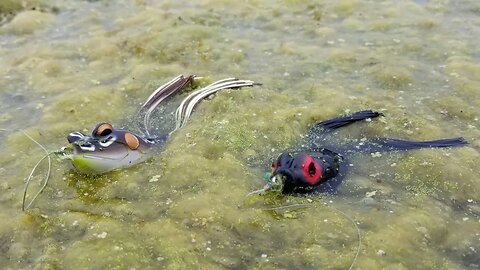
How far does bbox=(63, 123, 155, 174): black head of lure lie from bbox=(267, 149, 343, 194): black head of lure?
1811 mm

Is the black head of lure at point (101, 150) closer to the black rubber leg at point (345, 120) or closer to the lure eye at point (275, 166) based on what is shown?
the lure eye at point (275, 166)

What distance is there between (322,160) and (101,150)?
104 inches

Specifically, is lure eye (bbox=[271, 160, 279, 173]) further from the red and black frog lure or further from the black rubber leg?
the black rubber leg

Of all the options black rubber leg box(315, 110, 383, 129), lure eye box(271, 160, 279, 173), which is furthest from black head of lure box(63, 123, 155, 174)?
black rubber leg box(315, 110, 383, 129)

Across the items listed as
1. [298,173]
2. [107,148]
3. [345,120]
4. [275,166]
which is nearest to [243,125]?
[275,166]

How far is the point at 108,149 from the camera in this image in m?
6.18

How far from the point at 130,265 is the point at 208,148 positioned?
215cm

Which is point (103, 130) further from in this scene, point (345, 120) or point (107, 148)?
point (345, 120)

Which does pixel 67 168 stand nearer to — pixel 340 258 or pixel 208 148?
pixel 208 148

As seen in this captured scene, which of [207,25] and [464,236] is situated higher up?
[207,25]

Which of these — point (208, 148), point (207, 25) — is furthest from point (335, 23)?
point (208, 148)

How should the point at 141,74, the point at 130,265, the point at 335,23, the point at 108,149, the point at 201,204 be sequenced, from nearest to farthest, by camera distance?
the point at 130,265 < the point at 201,204 < the point at 108,149 < the point at 141,74 < the point at 335,23

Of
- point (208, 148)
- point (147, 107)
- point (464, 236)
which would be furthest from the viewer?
A: point (147, 107)

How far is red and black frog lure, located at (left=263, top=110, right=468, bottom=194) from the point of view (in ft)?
19.2
